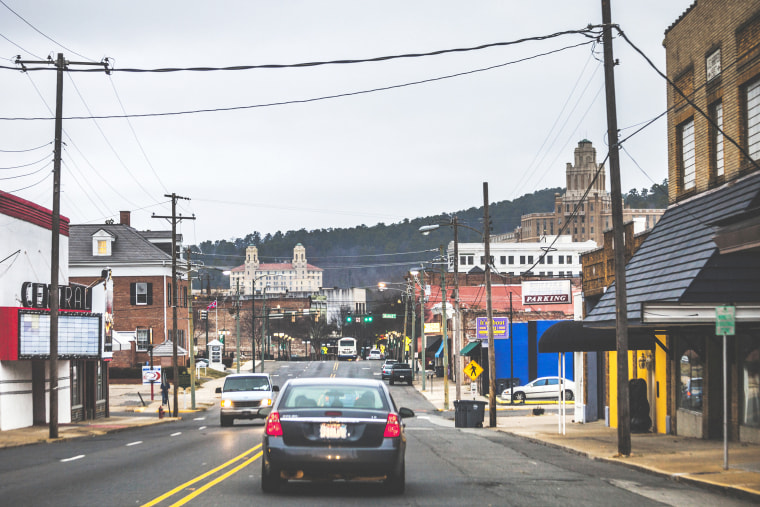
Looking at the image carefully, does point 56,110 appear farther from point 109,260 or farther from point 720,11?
point 109,260

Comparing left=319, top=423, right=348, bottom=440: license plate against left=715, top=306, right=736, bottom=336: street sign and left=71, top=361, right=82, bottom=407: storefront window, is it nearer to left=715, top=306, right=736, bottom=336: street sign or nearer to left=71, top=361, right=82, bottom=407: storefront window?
left=715, top=306, right=736, bottom=336: street sign

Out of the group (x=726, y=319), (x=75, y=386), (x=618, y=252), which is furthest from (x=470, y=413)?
(x=726, y=319)

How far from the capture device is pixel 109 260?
7512cm

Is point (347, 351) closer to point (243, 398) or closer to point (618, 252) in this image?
point (243, 398)

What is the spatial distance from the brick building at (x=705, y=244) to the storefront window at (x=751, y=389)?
0.07ft

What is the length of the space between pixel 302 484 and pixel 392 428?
2.40 m

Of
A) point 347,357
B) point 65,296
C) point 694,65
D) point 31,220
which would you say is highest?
point 694,65

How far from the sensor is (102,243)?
7556 centimetres

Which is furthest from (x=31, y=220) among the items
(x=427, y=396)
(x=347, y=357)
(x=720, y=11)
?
(x=347, y=357)

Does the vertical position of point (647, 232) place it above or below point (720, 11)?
below

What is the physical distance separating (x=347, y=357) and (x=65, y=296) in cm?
8779

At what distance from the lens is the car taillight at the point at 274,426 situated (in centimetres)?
1206

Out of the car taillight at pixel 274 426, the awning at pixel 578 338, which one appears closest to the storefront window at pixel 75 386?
the awning at pixel 578 338

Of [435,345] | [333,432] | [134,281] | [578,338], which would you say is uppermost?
[134,281]
